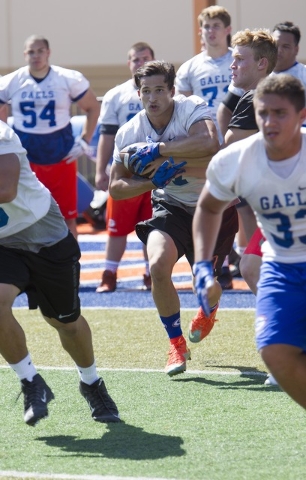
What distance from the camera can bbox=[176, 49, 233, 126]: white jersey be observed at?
32.1 ft

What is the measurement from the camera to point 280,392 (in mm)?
6129

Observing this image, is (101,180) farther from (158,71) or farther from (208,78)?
(158,71)

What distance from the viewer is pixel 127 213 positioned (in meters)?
10.1

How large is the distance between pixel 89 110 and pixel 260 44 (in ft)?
15.2

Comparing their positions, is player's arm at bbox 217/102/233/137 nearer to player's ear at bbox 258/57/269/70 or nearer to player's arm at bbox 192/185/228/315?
player's ear at bbox 258/57/269/70

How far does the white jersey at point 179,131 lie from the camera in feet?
21.7

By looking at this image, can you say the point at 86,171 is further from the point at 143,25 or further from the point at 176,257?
Answer: the point at 176,257

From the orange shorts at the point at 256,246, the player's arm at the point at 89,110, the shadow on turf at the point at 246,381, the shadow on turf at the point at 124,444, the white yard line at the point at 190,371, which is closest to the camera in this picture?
the shadow on turf at the point at 124,444

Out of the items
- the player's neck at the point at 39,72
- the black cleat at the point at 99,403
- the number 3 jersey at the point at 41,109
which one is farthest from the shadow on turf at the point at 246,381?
the player's neck at the point at 39,72

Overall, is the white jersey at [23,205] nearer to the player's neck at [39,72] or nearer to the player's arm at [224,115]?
the player's arm at [224,115]

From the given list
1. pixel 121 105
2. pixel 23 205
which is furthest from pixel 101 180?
pixel 23 205

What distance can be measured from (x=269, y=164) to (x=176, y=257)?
2.35 m

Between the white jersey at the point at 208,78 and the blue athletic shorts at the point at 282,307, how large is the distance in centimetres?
520

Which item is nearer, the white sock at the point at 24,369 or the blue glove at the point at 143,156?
the white sock at the point at 24,369
